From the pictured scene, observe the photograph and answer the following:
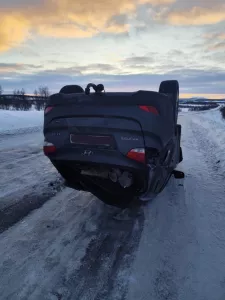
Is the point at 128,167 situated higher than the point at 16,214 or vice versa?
the point at 128,167

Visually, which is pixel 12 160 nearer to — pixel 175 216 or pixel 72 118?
pixel 72 118

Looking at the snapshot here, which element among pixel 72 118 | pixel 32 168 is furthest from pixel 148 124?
pixel 32 168

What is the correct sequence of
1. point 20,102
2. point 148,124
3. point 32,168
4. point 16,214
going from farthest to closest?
1. point 20,102
2. point 32,168
3. point 16,214
4. point 148,124

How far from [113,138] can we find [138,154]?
13.2 inches

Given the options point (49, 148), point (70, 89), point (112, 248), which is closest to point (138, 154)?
point (112, 248)

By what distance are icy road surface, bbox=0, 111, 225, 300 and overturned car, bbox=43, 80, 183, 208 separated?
1.74 ft

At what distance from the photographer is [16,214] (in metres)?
3.73

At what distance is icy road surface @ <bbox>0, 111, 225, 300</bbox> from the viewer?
2402mm

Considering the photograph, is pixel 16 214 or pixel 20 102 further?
pixel 20 102

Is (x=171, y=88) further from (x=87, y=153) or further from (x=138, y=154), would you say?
(x=87, y=153)

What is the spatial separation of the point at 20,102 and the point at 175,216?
40.9m

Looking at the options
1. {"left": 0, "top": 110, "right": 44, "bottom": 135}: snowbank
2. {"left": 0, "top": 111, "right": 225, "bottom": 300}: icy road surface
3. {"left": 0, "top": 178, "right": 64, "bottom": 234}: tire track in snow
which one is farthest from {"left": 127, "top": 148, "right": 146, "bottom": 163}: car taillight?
{"left": 0, "top": 110, "right": 44, "bottom": 135}: snowbank

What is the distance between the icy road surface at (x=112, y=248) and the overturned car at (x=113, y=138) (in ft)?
1.74

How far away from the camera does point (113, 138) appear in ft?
9.95
